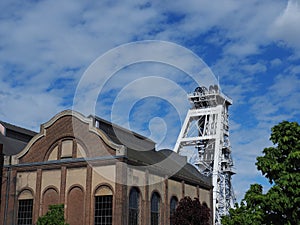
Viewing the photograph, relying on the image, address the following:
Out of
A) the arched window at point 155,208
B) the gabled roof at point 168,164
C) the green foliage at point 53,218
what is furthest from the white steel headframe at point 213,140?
the green foliage at point 53,218

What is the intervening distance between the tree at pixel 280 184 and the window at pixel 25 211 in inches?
936

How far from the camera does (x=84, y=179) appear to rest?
3809 cm

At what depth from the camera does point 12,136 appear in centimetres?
4984

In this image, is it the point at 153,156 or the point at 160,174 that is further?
the point at 153,156

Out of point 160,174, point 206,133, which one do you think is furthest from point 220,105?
point 160,174

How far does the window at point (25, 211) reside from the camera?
131 feet

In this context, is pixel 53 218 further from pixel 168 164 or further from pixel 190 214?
pixel 168 164

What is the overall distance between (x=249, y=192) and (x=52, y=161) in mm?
22218

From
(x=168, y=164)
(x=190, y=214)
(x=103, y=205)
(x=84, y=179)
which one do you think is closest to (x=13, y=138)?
(x=84, y=179)

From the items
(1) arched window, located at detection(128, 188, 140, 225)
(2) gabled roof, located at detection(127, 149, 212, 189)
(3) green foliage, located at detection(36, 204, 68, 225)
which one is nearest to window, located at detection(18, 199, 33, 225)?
(3) green foliage, located at detection(36, 204, 68, 225)

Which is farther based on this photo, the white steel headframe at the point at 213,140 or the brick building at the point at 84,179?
the white steel headframe at the point at 213,140

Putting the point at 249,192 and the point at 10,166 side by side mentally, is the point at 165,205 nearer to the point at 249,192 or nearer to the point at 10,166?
the point at 10,166

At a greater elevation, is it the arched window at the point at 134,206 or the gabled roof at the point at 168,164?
the gabled roof at the point at 168,164

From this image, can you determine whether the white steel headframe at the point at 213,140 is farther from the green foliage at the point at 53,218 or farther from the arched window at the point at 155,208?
the green foliage at the point at 53,218
